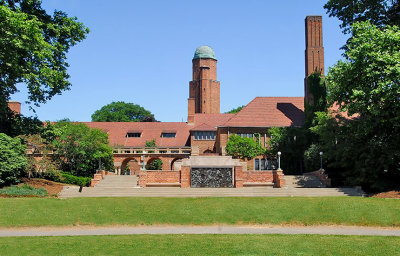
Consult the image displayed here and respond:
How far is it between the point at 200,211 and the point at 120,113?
2711 inches

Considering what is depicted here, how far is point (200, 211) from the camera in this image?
21031 millimetres

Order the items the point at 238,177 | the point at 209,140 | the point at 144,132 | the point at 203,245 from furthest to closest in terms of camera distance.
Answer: the point at 144,132, the point at 209,140, the point at 238,177, the point at 203,245

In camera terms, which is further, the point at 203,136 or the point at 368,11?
the point at 203,136

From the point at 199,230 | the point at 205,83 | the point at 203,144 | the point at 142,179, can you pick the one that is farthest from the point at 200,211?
the point at 205,83

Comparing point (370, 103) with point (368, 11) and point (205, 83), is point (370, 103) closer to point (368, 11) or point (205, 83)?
point (368, 11)

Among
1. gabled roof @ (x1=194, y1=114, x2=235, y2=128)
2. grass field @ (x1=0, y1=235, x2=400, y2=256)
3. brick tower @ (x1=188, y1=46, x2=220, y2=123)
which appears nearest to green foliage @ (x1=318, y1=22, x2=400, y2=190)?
grass field @ (x1=0, y1=235, x2=400, y2=256)

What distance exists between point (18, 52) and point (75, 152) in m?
15.4

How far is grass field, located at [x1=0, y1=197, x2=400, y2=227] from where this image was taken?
19.5 m

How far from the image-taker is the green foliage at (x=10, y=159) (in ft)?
91.7

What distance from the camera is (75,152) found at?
40.4 m

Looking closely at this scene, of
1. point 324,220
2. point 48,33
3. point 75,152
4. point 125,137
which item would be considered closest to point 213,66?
point 125,137

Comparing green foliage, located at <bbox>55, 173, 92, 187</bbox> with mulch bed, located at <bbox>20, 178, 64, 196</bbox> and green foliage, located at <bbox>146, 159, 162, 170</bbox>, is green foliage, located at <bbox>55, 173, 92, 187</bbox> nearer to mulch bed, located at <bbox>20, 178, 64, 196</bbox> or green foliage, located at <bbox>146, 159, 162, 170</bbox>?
mulch bed, located at <bbox>20, 178, 64, 196</bbox>

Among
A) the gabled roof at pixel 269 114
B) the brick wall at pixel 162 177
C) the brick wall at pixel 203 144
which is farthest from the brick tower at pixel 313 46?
the brick wall at pixel 162 177

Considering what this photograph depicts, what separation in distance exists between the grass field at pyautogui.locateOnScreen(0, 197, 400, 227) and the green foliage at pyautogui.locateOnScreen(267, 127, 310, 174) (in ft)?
73.3
